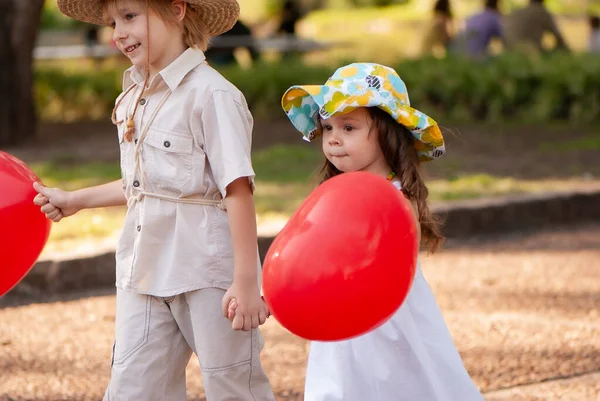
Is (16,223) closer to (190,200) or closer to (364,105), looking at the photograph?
(190,200)

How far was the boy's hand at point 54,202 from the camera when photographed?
3.58 metres

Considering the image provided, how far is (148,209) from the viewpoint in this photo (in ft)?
10.9

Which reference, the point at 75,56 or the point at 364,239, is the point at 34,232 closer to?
the point at 364,239

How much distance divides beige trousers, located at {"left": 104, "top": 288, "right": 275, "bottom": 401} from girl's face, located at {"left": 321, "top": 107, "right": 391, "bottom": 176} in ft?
1.75

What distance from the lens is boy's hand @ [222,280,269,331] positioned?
314cm

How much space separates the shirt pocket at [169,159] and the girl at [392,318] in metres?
0.41

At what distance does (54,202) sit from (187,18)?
712 mm

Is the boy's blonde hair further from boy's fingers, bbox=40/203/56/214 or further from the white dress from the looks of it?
the white dress

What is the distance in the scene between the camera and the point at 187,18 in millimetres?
3422

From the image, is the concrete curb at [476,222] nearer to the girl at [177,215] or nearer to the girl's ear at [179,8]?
the girl at [177,215]

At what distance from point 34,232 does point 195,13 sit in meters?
0.84

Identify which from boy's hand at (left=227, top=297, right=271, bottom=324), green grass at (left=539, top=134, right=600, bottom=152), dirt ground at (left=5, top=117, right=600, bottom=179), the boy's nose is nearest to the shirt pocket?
the boy's nose

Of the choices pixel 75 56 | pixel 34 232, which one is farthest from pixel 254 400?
pixel 75 56

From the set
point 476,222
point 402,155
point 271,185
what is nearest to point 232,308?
point 402,155
